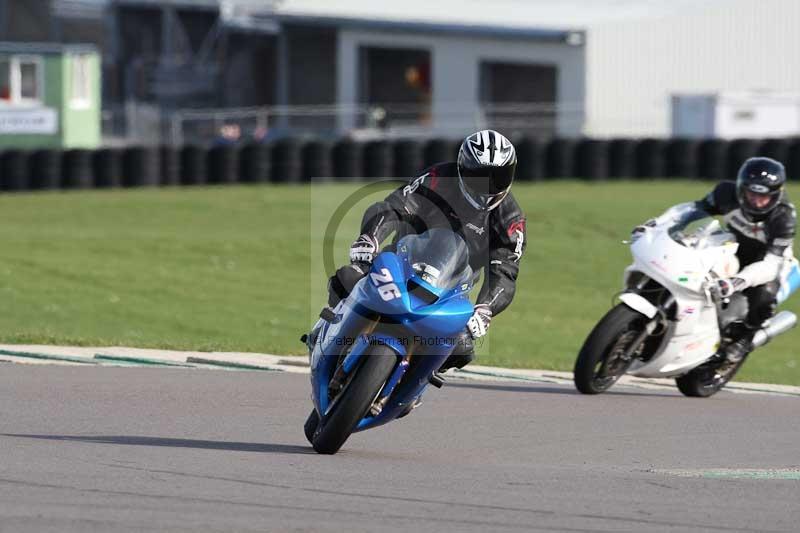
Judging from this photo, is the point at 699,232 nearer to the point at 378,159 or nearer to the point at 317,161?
the point at 378,159

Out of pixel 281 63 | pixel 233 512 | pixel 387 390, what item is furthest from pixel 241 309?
pixel 281 63

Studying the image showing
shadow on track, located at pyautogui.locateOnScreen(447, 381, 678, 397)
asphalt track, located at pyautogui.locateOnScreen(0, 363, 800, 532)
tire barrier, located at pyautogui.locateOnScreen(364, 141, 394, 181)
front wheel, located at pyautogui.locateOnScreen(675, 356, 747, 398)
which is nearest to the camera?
asphalt track, located at pyautogui.locateOnScreen(0, 363, 800, 532)

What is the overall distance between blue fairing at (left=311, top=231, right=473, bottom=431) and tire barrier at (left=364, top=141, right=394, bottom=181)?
2051cm

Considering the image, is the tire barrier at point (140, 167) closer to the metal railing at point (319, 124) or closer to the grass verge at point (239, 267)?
the grass verge at point (239, 267)

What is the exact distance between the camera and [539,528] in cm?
577

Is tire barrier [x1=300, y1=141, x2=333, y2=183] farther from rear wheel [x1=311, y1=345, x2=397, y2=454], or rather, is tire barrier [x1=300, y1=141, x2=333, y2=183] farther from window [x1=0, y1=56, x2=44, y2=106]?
rear wheel [x1=311, y1=345, x2=397, y2=454]

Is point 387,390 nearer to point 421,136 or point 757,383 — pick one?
point 757,383

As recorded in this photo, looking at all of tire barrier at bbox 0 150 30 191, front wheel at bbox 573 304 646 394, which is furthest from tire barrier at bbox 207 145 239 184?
front wheel at bbox 573 304 646 394

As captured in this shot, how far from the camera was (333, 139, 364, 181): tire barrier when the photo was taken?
27938 millimetres

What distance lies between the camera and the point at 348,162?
28016 millimetres

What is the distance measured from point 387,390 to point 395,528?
1.69 meters

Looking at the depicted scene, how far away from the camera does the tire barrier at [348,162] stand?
91.7 feet

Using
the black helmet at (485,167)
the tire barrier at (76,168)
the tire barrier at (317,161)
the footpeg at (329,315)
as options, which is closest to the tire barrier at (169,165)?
the tire barrier at (76,168)

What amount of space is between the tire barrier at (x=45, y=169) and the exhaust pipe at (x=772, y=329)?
18.2m
